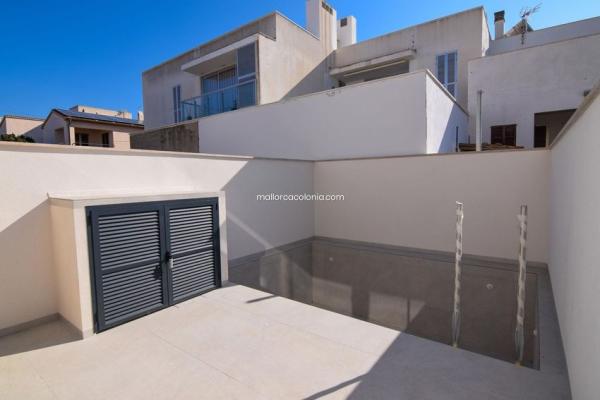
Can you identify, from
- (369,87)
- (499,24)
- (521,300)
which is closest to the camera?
(521,300)

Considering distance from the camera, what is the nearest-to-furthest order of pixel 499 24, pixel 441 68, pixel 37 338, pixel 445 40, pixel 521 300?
pixel 37 338 < pixel 521 300 < pixel 445 40 < pixel 441 68 < pixel 499 24

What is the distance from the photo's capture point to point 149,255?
12.9ft

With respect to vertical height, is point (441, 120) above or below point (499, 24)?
below

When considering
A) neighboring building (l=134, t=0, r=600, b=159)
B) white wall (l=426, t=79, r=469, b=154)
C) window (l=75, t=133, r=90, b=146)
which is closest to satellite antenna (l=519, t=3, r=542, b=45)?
neighboring building (l=134, t=0, r=600, b=159)

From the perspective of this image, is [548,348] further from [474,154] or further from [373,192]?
[373,192]

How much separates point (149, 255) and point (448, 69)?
1402 centimetres

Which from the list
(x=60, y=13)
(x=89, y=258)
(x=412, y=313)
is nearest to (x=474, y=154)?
(x=412, y=313)

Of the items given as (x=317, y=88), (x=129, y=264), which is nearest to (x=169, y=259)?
(x=129, y=264)

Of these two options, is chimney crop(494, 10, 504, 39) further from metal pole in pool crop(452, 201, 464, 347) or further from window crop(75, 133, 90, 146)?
window crop(75, 133, 90, 146)

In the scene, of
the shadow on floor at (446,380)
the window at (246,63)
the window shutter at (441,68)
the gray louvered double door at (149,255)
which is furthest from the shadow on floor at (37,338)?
the window shutter at (441,68)

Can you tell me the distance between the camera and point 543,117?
12.6 meters

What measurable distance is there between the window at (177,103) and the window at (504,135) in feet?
47.9

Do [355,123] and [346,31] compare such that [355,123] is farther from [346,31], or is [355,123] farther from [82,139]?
[82,139]

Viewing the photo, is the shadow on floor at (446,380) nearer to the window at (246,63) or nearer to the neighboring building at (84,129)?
the window at (246,63)
